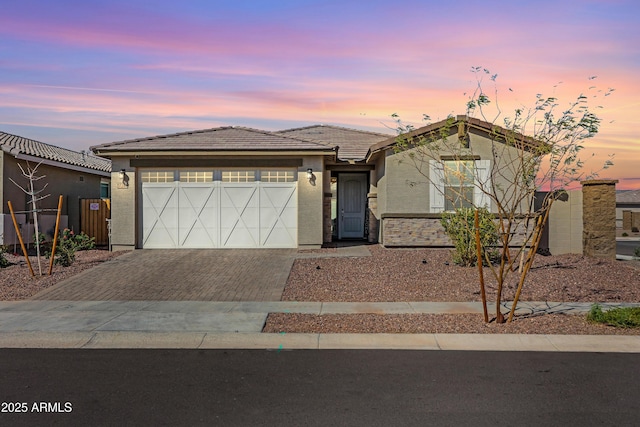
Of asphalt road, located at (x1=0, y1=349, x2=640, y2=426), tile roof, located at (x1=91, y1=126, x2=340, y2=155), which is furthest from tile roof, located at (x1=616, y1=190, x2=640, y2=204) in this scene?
asphalt road, located at (x1=0, y1=349, x2=640, y2=426)

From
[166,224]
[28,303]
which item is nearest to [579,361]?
[28,303]

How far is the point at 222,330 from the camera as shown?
888 cm

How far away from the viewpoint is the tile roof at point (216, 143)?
1794 cm

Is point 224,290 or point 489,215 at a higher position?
point 489,215

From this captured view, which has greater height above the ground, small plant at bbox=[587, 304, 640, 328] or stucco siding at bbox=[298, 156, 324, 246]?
stucco siding at bbox=[298, 156, 324, 246]

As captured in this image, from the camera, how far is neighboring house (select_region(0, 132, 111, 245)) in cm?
1786

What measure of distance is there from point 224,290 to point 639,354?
7.86 m

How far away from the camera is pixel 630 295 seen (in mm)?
11688

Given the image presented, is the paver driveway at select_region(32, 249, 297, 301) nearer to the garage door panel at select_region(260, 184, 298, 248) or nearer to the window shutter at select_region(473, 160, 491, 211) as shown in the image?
the garage door panel at select_region(260, 184, 298, 248)

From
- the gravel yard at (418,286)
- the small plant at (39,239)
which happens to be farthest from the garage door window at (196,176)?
the small plant at (39,239)

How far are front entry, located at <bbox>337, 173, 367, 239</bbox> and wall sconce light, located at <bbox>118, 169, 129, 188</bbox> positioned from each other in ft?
25.5

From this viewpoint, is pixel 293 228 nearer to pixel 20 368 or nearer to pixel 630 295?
pixel 630 295

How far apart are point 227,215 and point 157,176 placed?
8.62 feet

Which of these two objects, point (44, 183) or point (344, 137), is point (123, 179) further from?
point (344, 137)
